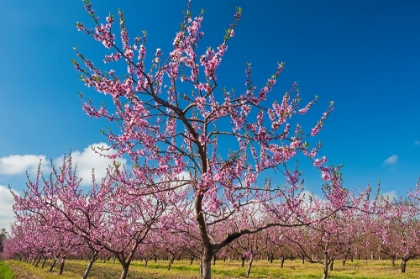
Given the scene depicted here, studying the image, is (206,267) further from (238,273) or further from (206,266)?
(238,273)

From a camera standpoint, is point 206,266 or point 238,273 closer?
point 206,266

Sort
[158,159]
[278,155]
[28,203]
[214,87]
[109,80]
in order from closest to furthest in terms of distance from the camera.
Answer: [109,80], [214,87], [278,155], [158,159], [28,203]

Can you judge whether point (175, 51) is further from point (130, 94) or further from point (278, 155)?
point (278, 155)

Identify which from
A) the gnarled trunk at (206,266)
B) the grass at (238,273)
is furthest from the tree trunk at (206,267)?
the grass at (238,273)

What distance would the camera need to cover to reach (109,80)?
17.1 feet

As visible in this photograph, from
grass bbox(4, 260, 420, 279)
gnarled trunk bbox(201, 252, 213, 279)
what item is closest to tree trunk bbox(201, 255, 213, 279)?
gnarled trunk bbox(201, 252, 213, 279)

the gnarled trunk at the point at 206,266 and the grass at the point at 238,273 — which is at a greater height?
the gnarled trunk at the point at 206,266

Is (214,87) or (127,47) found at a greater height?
(127,47)

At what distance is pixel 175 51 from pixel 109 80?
1.36m

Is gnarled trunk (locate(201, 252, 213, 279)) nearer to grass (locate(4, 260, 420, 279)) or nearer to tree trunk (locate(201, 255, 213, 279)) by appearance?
tree trunk (locate(201, 255, 213, 279))

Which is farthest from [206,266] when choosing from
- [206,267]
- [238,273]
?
[238,273]

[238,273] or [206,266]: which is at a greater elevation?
[206,266]

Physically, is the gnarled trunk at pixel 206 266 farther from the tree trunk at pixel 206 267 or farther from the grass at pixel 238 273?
the grass at pixel 238 273

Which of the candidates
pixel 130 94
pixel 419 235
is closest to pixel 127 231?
pixel 130 94
